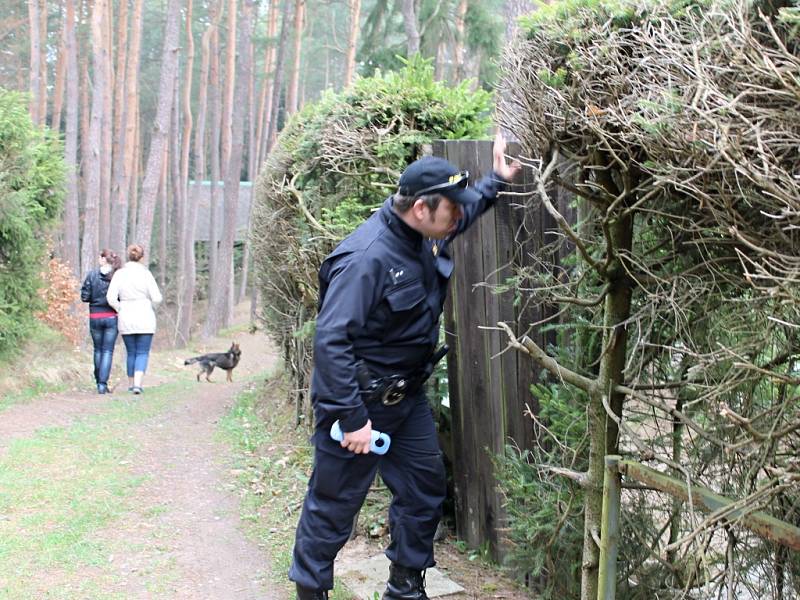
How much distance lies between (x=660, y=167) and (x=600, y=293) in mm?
936

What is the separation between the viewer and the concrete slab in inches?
179

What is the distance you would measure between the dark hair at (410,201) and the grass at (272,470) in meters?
2.18

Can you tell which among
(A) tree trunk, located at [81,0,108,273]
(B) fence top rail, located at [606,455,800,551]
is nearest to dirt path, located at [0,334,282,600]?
(B) fence top rail, located at [606,455,800,551]

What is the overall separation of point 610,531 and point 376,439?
3.97ft

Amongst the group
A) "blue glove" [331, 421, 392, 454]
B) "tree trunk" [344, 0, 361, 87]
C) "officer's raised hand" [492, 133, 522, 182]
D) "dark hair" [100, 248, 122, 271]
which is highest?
"tree trunk" [344, 0, 361, 87]

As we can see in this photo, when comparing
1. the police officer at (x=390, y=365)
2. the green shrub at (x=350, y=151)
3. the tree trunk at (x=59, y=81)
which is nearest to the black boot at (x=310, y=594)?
the police officer at (x=390, y=365)

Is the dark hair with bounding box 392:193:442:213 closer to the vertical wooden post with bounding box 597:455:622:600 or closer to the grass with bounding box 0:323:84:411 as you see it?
the vertical wooden post with bounding box 597:455:622:600

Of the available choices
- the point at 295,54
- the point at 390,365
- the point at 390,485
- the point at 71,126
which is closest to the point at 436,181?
the point at 390,365

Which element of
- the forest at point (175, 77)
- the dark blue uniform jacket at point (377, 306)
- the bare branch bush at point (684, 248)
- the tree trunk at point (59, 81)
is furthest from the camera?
the tree trunk at point (59, 81)

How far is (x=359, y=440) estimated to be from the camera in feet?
12.2

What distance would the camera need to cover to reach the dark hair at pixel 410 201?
149 inches

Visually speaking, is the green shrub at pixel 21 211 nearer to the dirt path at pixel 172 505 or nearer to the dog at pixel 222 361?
the dirt path at pixel 172 505

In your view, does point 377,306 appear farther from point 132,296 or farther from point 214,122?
point 214,122

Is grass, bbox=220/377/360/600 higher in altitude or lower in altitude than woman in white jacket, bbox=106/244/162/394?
lower
